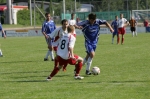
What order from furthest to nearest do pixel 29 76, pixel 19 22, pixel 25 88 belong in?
pixel 19 22 → pixel 29 76 → pixel 25 88

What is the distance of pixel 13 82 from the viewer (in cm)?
1248

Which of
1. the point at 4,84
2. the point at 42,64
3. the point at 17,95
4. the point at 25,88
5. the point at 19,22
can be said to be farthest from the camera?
the point at 19,22

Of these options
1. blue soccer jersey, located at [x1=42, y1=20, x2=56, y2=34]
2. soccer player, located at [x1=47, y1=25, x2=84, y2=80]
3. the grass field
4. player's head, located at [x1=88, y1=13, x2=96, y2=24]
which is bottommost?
the grass field

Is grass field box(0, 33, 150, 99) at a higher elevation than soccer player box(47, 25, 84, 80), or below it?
below

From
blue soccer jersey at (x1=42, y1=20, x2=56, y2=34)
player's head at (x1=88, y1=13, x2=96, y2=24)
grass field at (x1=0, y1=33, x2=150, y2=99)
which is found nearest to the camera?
grass field at (x1=0, y1=33, x2=150, y2=99)

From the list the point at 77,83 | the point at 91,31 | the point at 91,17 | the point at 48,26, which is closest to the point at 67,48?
the point at 77,83

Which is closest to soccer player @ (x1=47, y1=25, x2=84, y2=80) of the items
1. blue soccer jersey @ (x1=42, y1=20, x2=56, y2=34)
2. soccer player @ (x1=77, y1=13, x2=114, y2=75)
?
soccer player @ (x1=77, y1=13, x2=114, y2=75)

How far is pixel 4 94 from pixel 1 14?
3014 inches

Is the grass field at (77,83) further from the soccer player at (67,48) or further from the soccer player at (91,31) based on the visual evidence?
the soccer player at (91,31)

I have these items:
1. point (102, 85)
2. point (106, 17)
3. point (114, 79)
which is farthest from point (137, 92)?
point (106, 17)

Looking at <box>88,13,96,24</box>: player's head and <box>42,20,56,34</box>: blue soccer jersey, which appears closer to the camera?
<box>88,13,96,24</box>: player's head

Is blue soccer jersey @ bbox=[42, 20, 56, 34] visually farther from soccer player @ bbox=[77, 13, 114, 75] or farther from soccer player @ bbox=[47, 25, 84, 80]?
soccer player @ bbox=[47, 25, 84, 80]

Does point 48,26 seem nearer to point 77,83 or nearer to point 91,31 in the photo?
point 91,31

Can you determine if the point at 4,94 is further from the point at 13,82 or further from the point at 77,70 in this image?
the point at 77,70
